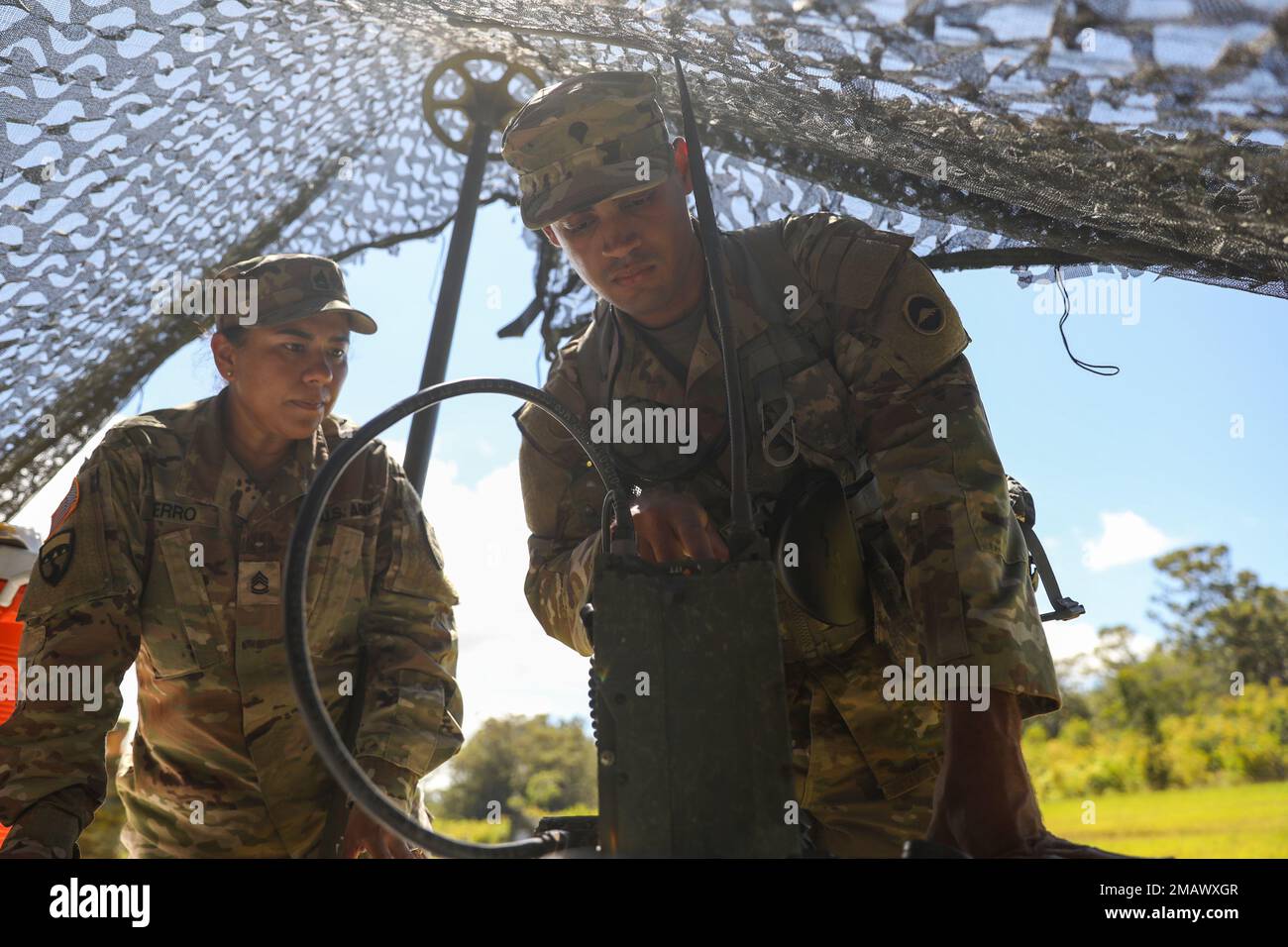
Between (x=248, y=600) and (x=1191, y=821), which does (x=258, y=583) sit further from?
(x=1191, y=821)

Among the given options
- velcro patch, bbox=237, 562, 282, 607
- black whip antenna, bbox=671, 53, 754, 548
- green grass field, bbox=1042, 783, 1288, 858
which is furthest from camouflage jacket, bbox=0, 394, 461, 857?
green grass field, bbox=1042, 783, 1288, 858

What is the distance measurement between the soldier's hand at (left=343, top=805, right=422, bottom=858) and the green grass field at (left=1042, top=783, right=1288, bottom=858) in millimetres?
11256

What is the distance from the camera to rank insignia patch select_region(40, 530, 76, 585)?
6.65 feet

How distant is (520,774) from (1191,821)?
656 inches

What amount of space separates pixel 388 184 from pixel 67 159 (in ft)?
3.88

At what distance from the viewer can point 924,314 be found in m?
1.62

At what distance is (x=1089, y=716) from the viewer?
29.4m

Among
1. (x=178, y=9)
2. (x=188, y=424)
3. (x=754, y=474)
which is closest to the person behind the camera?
(x=754, y=474)

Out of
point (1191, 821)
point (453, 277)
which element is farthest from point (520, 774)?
point (453, 277)

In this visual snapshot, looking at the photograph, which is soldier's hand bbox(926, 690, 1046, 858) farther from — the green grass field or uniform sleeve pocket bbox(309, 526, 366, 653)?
the green grass field

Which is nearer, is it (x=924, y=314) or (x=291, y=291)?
(x=924, y=314)

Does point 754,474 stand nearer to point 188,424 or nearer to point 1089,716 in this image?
point 188,424

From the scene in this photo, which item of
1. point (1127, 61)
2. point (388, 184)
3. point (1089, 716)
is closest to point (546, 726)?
point (1089, 716)

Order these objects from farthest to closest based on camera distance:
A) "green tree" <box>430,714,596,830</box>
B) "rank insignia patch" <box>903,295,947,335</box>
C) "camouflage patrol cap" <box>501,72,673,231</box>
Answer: "green tree" <box>430,714,596,830</box>
"camouflage patrol cap" <box>501,72,673,231</box>
"rank insignia patch" <box>903,295,947,335</box>
